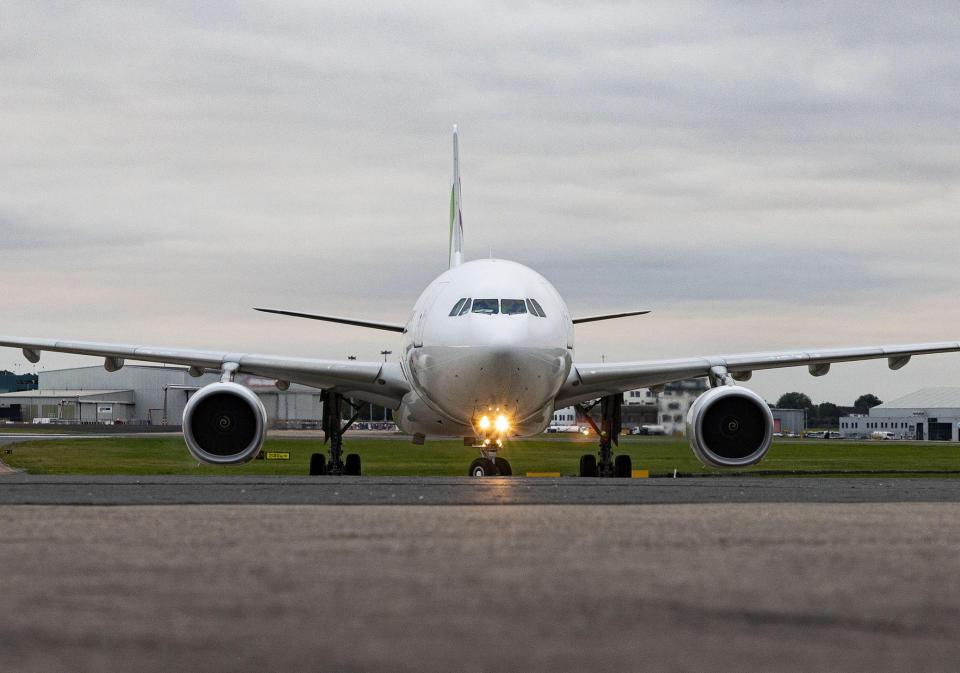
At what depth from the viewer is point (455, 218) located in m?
29.0

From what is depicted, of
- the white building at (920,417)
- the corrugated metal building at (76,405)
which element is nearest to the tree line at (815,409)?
the white building at (920,417)

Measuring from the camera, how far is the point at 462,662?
276 centimetres

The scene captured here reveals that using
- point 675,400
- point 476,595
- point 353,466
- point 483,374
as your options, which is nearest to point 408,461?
point 353,466

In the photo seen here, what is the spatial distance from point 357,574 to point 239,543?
4.42ft

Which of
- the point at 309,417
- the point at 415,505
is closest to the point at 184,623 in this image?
the point at 415,505

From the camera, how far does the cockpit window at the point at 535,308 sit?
17578mm

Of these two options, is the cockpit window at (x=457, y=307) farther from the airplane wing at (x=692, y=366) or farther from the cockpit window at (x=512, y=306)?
the airplane wing at (x=692, y=366)

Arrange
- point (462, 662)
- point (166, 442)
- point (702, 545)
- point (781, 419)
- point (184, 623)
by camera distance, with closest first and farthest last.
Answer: point (462, 662)
point (184, 623)
point (702, 545)
point (166, 442)
point (781, 419)

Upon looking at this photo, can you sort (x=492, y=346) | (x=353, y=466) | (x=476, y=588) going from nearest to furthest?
(x=476, y=588)
(x=492, y=346)
(x=353, y=466)

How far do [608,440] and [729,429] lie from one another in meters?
4.30

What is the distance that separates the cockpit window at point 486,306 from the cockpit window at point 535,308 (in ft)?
1.59

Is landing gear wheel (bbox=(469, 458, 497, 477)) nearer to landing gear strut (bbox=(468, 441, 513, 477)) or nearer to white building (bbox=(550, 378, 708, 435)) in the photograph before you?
landing gear strut (bbox=(468, 441, 513, 477))

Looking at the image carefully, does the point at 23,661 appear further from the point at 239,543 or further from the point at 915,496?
the point at 915,496

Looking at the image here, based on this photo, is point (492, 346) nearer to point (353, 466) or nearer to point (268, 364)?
point (268, 364)
